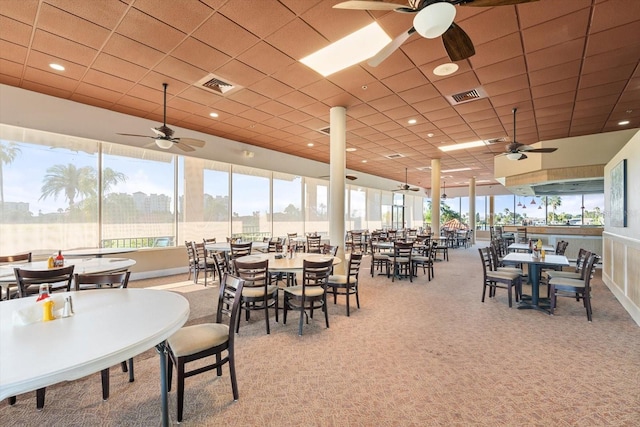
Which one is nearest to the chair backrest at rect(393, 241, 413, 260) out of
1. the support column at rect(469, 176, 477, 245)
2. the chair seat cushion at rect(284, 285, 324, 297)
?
the chair seat cushion at rect(284, 285, 324, 297)

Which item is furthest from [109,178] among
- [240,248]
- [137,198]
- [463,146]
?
[463,146]

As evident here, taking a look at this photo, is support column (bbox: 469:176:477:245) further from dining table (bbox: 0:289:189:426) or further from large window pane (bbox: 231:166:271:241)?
dining table (bbox: 0:289:189:426)

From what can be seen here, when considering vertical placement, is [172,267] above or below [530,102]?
below

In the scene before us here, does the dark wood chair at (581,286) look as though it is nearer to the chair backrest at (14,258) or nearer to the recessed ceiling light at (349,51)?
the recessed ceiling light at (349,51)

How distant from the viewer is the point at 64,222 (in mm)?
6039

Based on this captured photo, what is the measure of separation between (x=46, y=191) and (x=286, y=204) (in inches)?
257

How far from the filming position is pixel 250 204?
31.6ft

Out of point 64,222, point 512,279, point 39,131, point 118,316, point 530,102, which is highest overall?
point 530,102

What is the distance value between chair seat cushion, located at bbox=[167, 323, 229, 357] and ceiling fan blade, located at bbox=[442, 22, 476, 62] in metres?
3.31

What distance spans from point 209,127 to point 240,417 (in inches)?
275

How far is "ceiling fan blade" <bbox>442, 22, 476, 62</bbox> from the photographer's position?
8.86 feet

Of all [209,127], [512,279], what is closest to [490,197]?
[512,279]

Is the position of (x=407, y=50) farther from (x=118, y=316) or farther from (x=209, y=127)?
(x=209, y=127)

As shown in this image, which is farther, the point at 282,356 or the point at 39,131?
the point at 39,131
